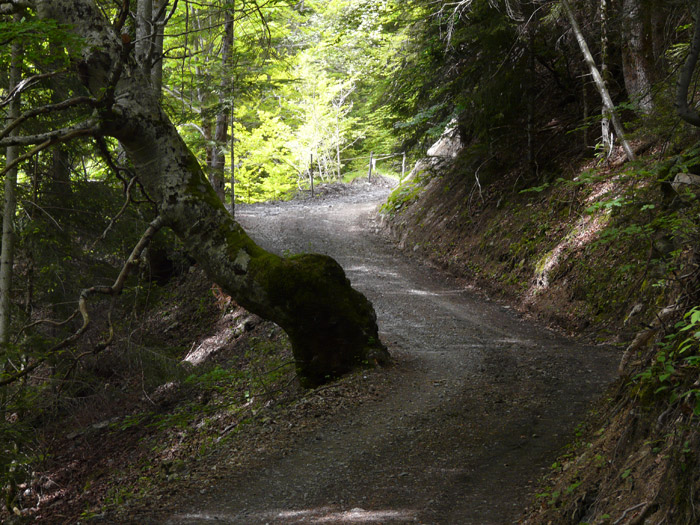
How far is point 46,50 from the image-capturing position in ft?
21.4

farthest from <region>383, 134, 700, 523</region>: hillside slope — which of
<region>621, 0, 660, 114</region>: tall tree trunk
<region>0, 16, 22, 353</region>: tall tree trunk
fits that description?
<region>0, 16, 22, 353</region>: tall tree trunk

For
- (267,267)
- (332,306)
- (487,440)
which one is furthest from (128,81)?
(487,440)

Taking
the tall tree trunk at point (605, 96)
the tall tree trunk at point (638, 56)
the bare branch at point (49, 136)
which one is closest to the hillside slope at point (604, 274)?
the tall tree trunk at point (605, 96)

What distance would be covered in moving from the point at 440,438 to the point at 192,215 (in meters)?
3.79

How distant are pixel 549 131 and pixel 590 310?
5.47 metres

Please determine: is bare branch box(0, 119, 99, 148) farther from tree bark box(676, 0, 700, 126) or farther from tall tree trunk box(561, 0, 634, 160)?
tall tree trunk box(561, 0, 634, 160)

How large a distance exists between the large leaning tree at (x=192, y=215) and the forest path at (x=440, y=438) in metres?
1.02

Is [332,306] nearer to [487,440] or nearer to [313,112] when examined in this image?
[487,440]

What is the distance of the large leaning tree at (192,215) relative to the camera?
19.6ft

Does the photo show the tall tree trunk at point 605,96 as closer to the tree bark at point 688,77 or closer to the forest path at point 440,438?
the forest path at point 440,438

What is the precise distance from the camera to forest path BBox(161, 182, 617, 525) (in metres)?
4.56

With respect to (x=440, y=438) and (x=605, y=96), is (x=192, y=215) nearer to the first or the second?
(x=440, y=438)

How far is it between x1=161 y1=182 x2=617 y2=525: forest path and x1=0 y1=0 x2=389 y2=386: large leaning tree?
3.36 ft

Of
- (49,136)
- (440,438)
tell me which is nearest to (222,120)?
(49,136)
